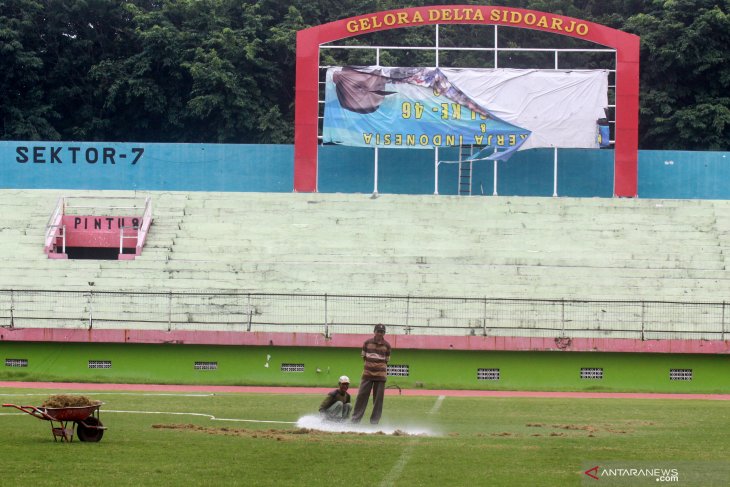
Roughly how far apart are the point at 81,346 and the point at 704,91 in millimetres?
29330

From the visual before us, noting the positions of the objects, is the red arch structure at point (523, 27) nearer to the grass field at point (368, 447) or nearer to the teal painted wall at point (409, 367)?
the teal painted wall at point (409, 367)

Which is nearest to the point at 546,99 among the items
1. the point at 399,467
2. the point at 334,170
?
the point at 334,170

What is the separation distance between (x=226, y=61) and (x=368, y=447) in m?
35.6

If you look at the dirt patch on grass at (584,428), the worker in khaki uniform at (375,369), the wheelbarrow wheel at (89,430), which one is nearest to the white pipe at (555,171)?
the dirt patch on grass at (584,428)

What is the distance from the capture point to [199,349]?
2841 cm

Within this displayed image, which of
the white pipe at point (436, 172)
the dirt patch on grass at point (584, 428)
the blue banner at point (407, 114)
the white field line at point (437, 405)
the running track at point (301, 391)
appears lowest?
the running track at point (301, 391)

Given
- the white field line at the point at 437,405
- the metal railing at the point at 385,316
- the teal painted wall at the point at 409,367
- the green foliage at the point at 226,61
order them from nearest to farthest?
the white field line at the point at 437,405, the teal painted wall at the point at 409,367, the metal railing at the point at 385,316, the green foliage at the point at 226,61

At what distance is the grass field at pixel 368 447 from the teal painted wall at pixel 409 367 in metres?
6.00

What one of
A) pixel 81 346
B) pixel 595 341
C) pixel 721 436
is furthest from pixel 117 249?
pixel 721 436

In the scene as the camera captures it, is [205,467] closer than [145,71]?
Yes

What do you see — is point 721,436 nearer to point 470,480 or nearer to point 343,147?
point 470,480

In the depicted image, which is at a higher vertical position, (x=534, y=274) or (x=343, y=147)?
(x=343, y=147)

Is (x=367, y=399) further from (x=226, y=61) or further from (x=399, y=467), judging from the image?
(x=226, y=61)

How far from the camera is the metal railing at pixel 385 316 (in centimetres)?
2845
